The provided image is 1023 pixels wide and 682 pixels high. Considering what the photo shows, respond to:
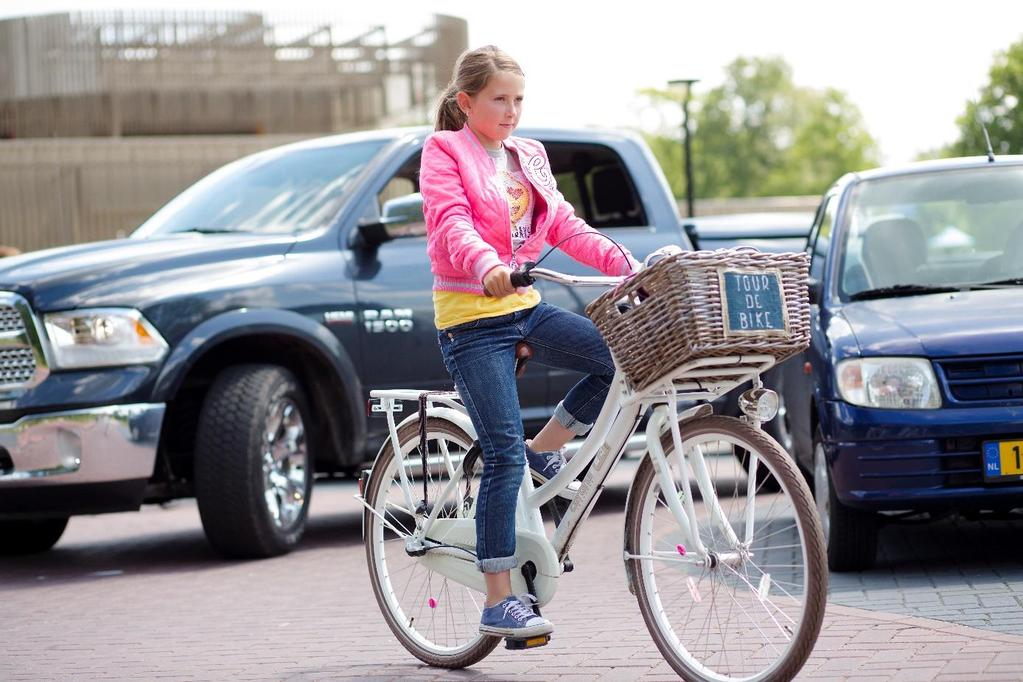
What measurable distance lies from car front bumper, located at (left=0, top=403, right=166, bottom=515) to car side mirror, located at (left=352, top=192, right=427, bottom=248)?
55.8 inches

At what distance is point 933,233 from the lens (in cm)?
762

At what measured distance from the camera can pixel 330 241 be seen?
28.0 ft

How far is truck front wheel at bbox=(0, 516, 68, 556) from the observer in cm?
920

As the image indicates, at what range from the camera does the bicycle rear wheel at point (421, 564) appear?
5.17 metres

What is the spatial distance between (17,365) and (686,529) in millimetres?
4327

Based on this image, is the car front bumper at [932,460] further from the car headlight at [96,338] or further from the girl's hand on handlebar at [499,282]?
the car headlight at [96,338]

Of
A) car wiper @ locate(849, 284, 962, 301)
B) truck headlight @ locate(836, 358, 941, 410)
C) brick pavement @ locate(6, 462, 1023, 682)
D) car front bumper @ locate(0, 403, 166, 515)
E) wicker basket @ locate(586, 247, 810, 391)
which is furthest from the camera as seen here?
car front bumper @ locate(0, 403, 166, 515)

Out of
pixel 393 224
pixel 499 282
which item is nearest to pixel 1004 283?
pixel 393 224

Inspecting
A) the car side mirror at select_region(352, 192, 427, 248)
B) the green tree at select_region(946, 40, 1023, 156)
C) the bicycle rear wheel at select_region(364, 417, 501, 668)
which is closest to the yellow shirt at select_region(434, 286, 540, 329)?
the bicycle rear wheel at select_region(364, 417, 501, 668)

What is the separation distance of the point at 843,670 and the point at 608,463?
3.05ft

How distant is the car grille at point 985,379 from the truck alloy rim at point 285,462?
3282 mm

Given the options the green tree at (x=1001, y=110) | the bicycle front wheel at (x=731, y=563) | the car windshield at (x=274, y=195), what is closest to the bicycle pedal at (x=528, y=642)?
the bicycle front wheel at (x=731, y=563)

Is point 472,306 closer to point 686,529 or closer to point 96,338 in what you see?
point 686,529

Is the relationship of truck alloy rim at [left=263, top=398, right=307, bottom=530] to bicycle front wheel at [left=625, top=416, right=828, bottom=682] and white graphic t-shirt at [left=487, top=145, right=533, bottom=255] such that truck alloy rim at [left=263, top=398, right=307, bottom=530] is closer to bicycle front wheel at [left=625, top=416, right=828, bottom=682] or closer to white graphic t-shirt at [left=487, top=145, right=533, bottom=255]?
white graphic t-shirt at [left=487, top=145, right=533, bottom=255]
